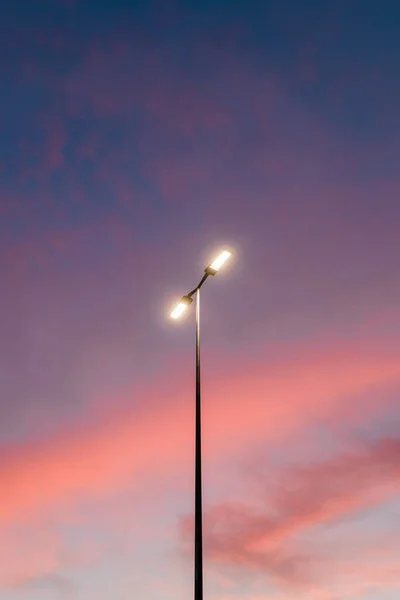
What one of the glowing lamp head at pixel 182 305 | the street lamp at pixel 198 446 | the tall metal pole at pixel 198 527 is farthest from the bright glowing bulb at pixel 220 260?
the tall metal pole at pixel 198 527

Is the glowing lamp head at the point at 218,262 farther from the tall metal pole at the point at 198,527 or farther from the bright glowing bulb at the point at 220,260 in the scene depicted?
the tall metal pole at the point at 198,527

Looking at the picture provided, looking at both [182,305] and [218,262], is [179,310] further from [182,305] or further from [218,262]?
[218,262]

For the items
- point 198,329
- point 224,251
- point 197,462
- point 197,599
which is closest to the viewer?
point 197,599

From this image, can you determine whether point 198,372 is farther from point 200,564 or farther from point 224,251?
point 200,564

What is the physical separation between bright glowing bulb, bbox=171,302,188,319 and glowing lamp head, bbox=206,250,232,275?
145 cm

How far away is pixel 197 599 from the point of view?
386 inches

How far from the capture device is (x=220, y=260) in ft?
43.0

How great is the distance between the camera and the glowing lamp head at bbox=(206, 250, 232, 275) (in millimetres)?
12969

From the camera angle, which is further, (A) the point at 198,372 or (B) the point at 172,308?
(B) the point at 172,308

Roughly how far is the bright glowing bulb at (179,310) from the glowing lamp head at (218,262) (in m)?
1.45

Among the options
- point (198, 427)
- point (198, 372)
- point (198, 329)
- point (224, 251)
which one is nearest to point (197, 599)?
point (198, 427)

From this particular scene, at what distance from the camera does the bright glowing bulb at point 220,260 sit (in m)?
13.0

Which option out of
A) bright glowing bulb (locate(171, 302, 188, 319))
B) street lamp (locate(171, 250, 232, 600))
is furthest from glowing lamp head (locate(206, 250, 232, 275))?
bright glowing bulb (locate(171, 302, 188, 319))

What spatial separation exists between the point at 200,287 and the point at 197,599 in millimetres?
7635
